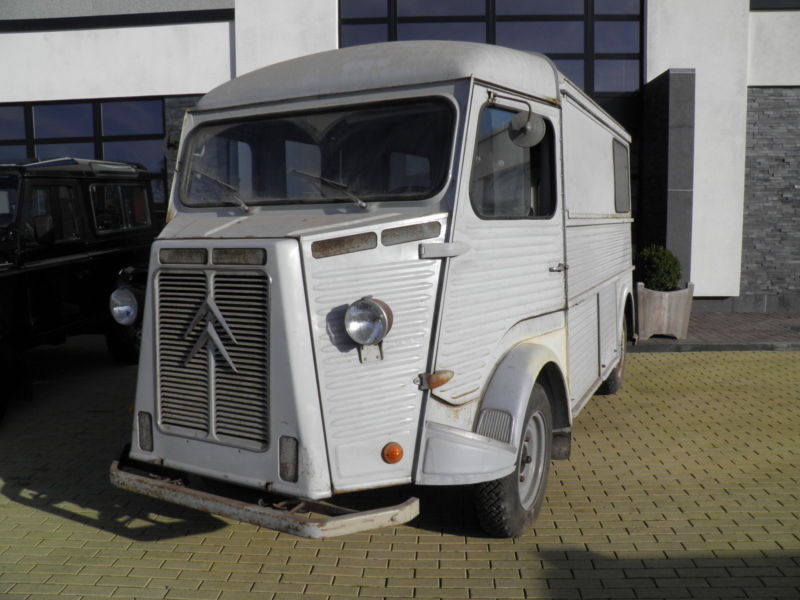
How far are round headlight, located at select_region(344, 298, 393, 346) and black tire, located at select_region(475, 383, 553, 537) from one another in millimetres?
1023

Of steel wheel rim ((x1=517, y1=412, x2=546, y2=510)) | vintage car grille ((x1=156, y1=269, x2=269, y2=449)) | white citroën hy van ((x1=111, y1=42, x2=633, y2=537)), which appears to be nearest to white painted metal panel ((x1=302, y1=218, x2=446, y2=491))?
white citroën hy van ((x1=111, y1=42, x2=633, y2=537))

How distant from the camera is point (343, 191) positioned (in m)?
3.97

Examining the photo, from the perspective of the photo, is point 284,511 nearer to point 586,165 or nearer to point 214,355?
point 214,355

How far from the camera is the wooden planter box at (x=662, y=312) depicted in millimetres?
10180

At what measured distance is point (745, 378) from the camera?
8.30 metres

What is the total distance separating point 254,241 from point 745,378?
6660 mm

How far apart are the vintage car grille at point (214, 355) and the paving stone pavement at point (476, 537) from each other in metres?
0.84

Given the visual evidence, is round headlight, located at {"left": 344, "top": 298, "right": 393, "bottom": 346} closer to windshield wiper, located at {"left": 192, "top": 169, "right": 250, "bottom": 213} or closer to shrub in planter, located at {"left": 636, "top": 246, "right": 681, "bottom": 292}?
windshield wiper, located at {"left": 192, "top": 169, "right": 250, "bottom": 213}

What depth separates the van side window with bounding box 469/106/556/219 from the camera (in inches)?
155

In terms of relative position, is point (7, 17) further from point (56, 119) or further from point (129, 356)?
point (129, 356)

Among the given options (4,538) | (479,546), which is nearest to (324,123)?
(479,546)

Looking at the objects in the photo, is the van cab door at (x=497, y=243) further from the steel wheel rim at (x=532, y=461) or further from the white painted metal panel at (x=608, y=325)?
the white painted metal panel at (x=608, y=325)

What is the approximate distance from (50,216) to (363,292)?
511cm

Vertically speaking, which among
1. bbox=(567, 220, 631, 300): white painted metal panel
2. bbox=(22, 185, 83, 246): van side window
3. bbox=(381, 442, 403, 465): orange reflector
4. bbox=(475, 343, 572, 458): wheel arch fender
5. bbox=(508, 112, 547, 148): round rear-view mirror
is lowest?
bbox=(381, 442, 403, 465): orange reflector
